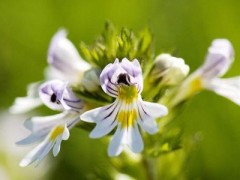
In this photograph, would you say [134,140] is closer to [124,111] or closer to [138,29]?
[124,111]

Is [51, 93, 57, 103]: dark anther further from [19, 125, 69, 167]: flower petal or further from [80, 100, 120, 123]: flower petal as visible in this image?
[80, 100, 120, 123]: flower petal

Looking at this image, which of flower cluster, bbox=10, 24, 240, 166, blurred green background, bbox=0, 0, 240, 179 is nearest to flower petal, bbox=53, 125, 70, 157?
flower cluster, bbox=10, 24, 240, 166

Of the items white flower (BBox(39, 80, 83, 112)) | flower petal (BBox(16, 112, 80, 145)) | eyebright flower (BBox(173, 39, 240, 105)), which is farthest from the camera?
eyebright flower (BBox(173, 39, 240, 105))

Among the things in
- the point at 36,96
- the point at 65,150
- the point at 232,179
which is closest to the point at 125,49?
the point at 36,96

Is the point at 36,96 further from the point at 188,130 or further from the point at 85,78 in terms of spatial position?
the point at 188,130

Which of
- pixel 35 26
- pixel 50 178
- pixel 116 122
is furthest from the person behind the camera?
pixel 35 26

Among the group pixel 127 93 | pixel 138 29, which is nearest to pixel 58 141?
pixel 127 93
